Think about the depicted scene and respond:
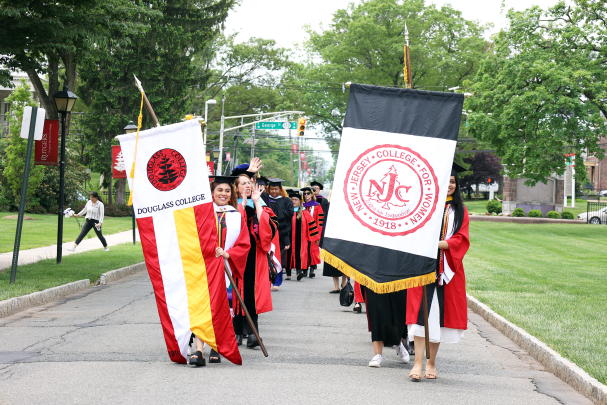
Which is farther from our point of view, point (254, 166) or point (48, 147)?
point (48, 147)

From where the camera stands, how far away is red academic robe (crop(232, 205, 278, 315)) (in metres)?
7.00

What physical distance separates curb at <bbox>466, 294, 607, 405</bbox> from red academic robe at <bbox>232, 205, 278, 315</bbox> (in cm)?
301

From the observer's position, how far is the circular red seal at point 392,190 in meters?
5.82

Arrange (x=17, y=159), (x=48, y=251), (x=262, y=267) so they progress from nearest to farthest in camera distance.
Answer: (x=262, y=267) → (x=48, y=251) → (x=17, y=159)

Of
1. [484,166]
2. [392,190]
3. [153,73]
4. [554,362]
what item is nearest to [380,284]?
[392,190]

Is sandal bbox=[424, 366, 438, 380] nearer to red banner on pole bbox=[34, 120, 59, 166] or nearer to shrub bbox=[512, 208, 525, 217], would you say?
red banner on pole bbox=[34, 120, 59, 166]

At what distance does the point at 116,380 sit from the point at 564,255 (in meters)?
19.0

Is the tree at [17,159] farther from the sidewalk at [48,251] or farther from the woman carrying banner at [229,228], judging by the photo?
the woman carrying banner at [229,228]

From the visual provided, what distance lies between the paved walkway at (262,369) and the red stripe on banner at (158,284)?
0.56ft

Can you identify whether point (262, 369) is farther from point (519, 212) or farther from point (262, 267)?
point (519, 212)

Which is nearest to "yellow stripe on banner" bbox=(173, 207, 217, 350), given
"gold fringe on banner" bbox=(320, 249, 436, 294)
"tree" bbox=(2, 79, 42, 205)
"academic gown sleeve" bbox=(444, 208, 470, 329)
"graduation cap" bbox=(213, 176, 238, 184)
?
"graduation cap" bbox=(213, 176, 238, 184)

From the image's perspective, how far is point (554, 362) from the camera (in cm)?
658

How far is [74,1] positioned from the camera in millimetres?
12180

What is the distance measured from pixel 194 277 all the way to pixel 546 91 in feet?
82.2
